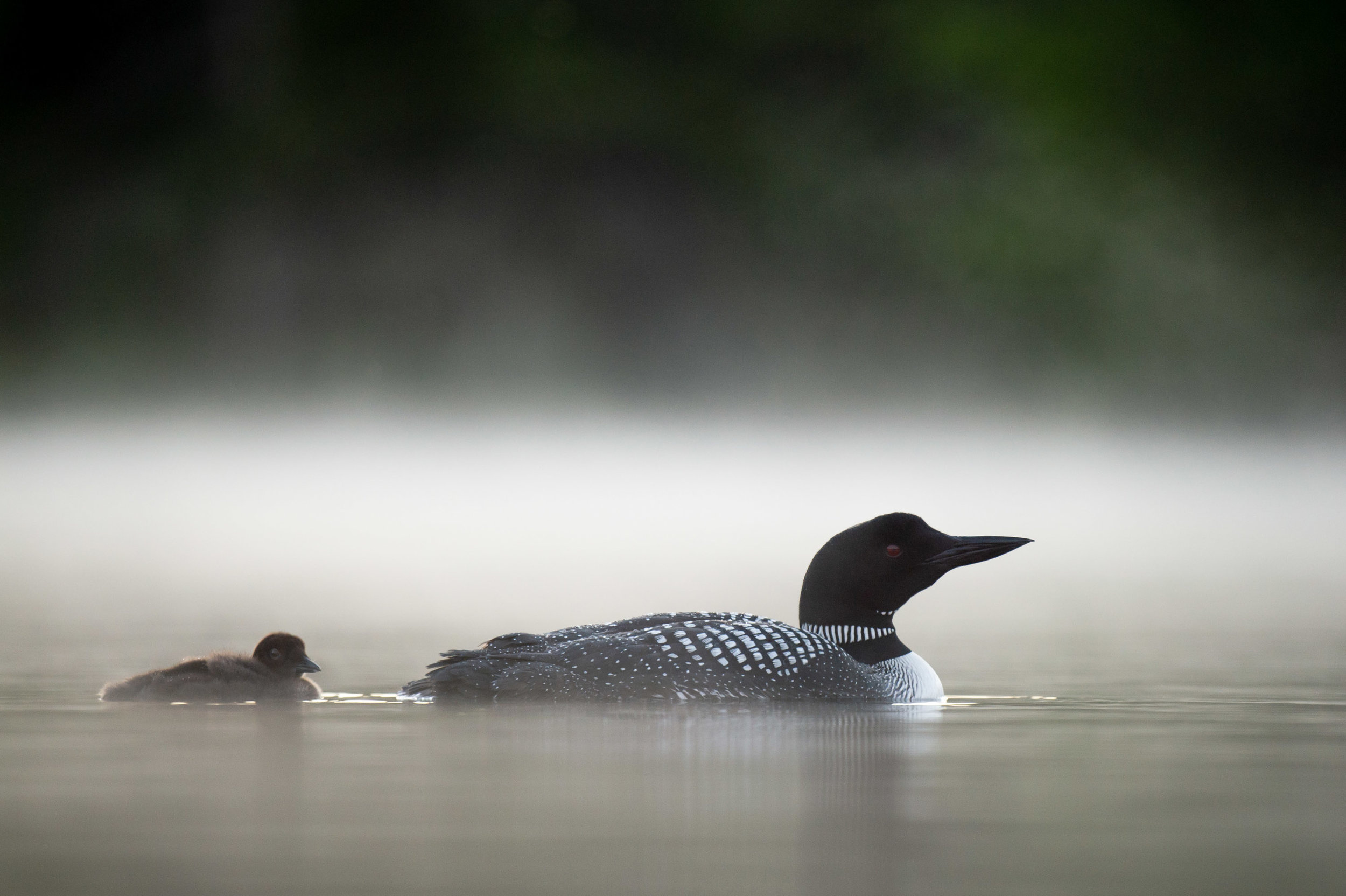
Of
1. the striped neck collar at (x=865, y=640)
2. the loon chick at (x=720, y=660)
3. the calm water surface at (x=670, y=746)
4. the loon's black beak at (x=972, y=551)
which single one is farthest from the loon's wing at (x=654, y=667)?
the loon's black beak at (x=972, y=551)

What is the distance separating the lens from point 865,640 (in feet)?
18.4

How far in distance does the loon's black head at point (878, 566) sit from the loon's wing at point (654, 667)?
0.37 m

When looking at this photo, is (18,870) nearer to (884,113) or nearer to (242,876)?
(242,876)

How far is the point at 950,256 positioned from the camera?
37.5 meters

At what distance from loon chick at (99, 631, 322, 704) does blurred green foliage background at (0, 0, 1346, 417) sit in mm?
30385

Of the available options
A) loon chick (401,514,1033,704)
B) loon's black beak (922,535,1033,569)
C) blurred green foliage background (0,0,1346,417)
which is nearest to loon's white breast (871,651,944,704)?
loon chick (401,514,1033,704)

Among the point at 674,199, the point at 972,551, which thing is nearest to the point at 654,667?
the point at 972,551

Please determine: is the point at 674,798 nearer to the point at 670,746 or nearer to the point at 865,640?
the point at 670,746

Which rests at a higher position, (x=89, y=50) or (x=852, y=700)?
(x=89, y=50)

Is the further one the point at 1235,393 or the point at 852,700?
the point at 1235,393

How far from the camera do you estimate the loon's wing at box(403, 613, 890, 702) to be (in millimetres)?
5133

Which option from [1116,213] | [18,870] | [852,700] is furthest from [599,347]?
[18,870]

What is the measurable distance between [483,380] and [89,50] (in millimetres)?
11059

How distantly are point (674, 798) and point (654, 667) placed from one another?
150 centimetres
